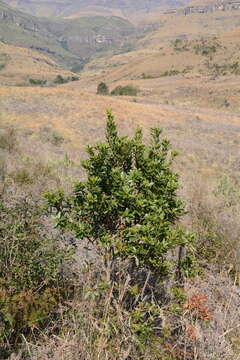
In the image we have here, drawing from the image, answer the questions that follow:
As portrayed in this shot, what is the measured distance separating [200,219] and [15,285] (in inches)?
136

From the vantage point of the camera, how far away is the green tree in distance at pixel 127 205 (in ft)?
9.14

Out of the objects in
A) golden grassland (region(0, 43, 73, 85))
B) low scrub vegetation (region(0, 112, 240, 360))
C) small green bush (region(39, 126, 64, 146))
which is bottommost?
low scrub vegetation (region(0, 112, 240, 360))

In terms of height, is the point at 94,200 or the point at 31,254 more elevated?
the point at 94,200

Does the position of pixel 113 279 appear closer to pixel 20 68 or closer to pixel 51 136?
pixel 51 136

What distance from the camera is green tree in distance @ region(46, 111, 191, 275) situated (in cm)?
279

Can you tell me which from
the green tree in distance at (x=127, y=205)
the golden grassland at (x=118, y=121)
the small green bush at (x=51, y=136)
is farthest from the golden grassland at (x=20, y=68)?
the green tree in distance at (x=127, y=205)

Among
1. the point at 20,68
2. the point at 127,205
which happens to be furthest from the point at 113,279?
the point at 20,68

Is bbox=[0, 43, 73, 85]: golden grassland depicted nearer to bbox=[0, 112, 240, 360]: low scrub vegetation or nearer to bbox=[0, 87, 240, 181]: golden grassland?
bbox=[0, 87, 240, 181]: golden grassland

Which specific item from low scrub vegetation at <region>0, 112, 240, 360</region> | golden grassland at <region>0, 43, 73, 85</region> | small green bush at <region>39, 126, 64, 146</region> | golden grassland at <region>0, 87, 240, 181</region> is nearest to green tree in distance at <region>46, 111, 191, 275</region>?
low scrub vegetation at <region>0, 112, 240, 360</region>

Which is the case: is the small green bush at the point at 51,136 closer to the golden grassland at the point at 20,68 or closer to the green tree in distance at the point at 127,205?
the green tree in distance at the point at 127,205

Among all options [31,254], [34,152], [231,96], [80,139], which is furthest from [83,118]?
[231,96]

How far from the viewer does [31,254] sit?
11.2 ft

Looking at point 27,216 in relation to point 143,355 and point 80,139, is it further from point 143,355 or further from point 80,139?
point 80,139

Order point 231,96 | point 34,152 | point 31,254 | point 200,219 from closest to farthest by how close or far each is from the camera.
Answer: point 31,254 → point 200,219 → point 34,152 → point 231,96
